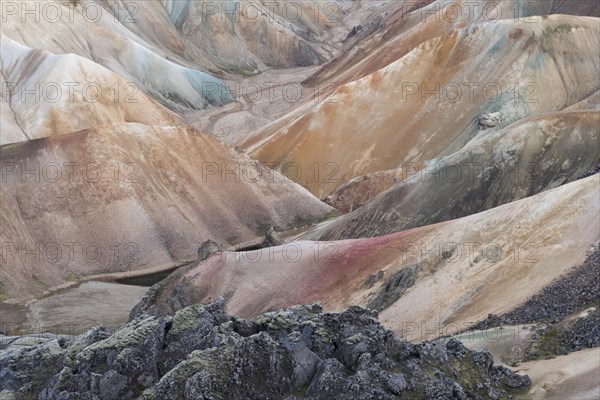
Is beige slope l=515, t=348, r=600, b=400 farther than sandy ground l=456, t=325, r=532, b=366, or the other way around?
sandy ground l=456, t=325, r=532, b=366

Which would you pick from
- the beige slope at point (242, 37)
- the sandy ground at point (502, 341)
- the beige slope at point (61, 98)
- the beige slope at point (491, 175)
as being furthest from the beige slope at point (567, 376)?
the beige slope at point (242, 37)

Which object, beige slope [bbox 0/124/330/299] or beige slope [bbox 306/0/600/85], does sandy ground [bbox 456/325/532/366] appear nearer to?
beige slope [bbox 0/124/330/299]

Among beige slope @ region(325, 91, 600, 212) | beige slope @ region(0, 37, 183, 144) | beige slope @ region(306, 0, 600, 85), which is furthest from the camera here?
beige slope @ region(306, 0, 600, 85)

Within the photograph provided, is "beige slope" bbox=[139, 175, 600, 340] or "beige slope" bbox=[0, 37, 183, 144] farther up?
"beige slope" bbox=[0, 37, 183, 144]

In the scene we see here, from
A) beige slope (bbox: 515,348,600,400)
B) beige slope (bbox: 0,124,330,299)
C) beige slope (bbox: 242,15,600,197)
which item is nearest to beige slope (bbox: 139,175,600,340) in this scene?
beige slope (bbox: 515,348,600,400)

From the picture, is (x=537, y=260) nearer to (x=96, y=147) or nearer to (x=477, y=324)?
(x=477, y=324)

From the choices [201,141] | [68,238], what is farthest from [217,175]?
[68,238]

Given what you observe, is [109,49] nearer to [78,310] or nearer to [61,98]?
[61,98]

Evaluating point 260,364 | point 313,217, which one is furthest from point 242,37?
point 260,364
